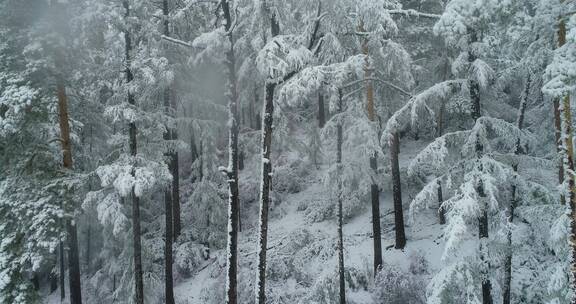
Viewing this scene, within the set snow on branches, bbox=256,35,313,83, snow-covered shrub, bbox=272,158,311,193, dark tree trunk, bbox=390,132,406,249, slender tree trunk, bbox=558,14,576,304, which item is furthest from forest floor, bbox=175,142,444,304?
snow on branches, bbox=256,35,313,83

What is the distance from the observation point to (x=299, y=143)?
67.1ft

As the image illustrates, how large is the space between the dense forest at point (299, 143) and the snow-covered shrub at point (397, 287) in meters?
0.07

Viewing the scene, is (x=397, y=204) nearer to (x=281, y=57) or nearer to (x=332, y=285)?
(x=332, y=285)

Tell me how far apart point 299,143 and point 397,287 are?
7.89 meters

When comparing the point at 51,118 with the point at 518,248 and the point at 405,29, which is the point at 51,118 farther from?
the point at 518,248

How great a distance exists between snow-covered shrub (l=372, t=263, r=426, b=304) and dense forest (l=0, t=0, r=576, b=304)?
7 cm

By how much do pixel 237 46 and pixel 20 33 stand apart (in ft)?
21.8

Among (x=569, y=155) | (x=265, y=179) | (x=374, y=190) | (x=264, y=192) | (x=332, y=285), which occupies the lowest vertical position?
(x=332, y=285)

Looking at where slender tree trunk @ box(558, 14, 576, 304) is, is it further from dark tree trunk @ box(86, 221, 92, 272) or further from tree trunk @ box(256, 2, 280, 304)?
dark tree trunk @ box(86, 221, 92, 272)

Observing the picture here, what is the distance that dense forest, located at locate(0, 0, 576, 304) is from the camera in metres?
10.5

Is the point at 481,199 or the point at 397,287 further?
the point at 397,287

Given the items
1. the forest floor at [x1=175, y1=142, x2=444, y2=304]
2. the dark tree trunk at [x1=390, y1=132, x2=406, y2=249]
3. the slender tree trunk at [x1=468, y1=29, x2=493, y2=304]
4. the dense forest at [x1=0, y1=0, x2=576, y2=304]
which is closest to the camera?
the dense forest at [x1=0, y1=0, x2=576, y2=304]

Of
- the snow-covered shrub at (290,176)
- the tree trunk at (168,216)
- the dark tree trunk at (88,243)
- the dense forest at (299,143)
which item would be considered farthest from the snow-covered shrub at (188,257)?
the dark tree trunk at (88,243)

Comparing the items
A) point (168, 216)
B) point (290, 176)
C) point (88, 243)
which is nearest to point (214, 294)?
point (168, 216)
